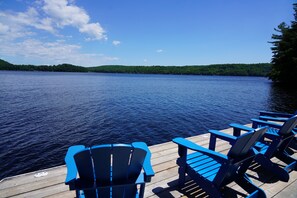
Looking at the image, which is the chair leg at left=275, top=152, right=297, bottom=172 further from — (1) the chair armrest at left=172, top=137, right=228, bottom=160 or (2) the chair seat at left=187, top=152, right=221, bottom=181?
(1) the chair armrest at left=172, top=137, right=228, bottom=160

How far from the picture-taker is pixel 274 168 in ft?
9.24

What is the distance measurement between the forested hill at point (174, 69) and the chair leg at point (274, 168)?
106 m

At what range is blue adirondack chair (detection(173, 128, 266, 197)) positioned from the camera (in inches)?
75.7

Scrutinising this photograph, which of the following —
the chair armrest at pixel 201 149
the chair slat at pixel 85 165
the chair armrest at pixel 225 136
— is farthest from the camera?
the chair armrest at pixel 225 136

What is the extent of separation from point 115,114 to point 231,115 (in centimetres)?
783

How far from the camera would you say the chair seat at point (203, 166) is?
2174 millimetres

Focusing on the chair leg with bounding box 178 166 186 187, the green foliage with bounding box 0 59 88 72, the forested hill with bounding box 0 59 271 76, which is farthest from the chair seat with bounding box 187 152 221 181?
the green foliage with bounding box 0 59 88 72

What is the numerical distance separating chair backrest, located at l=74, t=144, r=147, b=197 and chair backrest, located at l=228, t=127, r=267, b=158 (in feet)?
2.95

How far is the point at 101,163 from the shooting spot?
153cm

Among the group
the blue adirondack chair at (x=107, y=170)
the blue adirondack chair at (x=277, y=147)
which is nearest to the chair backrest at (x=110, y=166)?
the blue adirondack chair at (x=107, y=170)

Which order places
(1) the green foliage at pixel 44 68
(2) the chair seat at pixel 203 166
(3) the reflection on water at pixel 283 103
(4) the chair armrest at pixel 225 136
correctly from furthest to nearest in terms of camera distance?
(1) the green foliage at pixel 44 68 → (3) the reflection on water at pixel 283 103 → (4) the chair armrest at pixel 225 136 → (2) the chair seat at pixel 203 166

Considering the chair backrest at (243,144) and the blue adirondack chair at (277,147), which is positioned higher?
the chair backrest at (243,144)

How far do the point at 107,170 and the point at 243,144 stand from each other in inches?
51.8

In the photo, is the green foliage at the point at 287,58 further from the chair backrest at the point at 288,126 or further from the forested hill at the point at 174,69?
the forested hill at the point at 174,69
